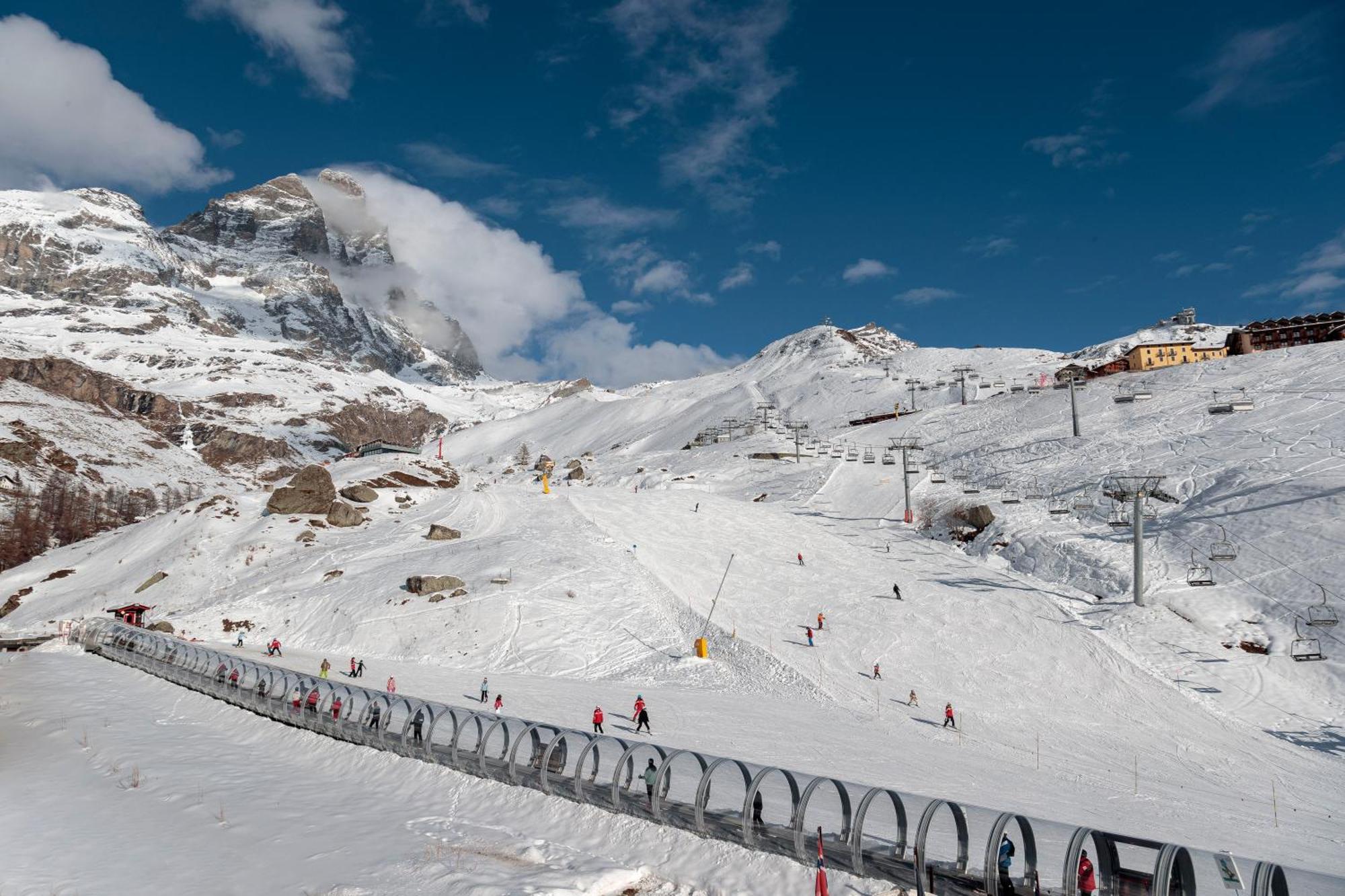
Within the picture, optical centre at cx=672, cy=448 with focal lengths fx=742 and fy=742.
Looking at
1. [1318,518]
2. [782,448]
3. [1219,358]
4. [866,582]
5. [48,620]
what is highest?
[1219,358]

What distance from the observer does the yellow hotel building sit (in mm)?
127062

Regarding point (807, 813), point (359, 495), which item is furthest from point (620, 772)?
point (359, 495)

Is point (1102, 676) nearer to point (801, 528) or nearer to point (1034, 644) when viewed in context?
point (1034, 644)

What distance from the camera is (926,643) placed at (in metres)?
37.6

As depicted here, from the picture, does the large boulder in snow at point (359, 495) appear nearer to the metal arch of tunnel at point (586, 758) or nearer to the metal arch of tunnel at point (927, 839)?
the metal arch of tunnel at point (586, 758)

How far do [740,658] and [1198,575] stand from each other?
25658 millimetres

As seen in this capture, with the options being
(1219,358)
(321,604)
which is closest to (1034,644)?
(321,604)

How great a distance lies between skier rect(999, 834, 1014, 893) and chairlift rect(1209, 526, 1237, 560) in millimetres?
34045

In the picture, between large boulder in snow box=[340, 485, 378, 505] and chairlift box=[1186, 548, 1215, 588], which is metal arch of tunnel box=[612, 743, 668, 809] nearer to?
chairlift box=[1186, 548, 1215, 588]

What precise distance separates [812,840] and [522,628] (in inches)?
1211

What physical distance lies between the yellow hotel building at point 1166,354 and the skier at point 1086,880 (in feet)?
447

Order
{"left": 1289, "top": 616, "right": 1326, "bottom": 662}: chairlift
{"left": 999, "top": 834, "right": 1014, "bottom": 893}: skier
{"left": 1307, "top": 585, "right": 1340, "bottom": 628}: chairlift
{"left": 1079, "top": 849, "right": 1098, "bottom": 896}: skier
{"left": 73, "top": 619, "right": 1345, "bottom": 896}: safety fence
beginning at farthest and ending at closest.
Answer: {"left": 1307, "top": 585, "right": 1340, "bottom": 628}: chairlift
{"left": 1289, "top": 616, "right": 1326, "bottom": 662}: chairlift
{"left": 999, "top": 834, "right": 1014, "bottom": 893}: skier
{"left": 1079, "top": 849, "right": 1098, "bottom": 896}: skier
{"left": 73, "top": 619, "right": 1345, "bottom": 896}: safety fence

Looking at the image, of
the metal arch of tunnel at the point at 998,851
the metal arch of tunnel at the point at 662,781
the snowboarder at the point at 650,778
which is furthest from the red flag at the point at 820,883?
the snowboarder at the point at 650,778

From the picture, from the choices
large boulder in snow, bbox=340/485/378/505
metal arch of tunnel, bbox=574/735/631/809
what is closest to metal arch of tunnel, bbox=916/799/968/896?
metal arch of tunnel, bbox=574/735/631/809
